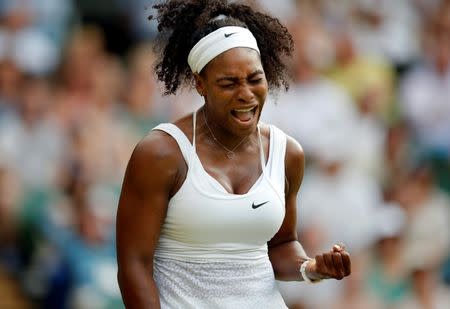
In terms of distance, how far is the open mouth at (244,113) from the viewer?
364 centimetres

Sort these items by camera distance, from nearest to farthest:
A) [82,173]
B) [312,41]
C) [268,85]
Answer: [268,85]
[82,173]
[312,41]

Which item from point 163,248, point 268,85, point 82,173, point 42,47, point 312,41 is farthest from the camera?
point 312,41

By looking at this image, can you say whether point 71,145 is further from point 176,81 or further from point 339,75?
point 176,81

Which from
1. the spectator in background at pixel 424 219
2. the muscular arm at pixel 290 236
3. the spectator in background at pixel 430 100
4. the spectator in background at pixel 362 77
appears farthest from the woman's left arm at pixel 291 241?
the spectator in background at pixel 430 100

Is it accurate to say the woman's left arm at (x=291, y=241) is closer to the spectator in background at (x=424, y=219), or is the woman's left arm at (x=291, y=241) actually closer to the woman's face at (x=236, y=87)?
the woman's face at (x=236, y=87)

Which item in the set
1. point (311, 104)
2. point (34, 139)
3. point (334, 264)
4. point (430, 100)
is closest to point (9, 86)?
point (34, 139)

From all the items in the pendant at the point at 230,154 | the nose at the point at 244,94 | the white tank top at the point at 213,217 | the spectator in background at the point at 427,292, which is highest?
the nose at the point at 244,94

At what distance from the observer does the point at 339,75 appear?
302 inches

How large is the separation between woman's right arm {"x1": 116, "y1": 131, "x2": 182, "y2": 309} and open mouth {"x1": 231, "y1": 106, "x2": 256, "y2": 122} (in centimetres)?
25

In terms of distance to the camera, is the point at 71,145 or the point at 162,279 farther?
the point at 71,145

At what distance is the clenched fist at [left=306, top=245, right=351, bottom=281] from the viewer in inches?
139

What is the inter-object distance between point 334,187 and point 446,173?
111 centimetres

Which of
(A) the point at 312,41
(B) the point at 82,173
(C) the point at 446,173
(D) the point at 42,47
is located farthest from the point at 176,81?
(C) the point at 446,173

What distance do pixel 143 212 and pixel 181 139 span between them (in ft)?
0.99
